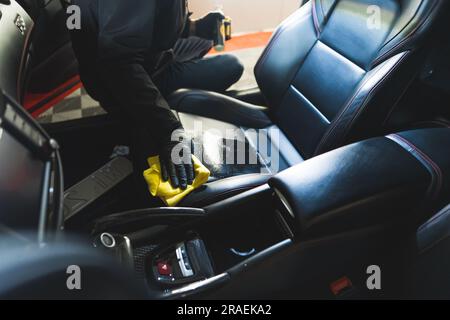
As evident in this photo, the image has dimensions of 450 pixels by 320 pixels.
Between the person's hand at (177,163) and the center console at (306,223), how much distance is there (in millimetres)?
109

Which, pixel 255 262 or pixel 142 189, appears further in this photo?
pixel 142 189

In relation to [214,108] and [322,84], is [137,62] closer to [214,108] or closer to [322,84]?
[214,108]

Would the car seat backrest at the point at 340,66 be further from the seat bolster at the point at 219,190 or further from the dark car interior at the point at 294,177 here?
the seat bolster at the point at 219,190

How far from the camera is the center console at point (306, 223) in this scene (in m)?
0.71

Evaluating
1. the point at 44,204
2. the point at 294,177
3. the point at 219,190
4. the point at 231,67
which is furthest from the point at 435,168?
the point at 231,67

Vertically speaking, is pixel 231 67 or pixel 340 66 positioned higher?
pixel 340 66

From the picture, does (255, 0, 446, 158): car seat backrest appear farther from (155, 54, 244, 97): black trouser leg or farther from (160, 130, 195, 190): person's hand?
(160, 130, 195, 190): person's hand

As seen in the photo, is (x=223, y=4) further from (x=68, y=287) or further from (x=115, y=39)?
(x=68, y=287)

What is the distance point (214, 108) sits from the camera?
4.01 feet

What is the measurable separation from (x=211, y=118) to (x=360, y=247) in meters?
0.64

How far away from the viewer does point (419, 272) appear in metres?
0.94

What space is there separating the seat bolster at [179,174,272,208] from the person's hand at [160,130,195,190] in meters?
0.04

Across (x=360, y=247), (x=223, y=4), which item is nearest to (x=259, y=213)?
(x=360, y=247)

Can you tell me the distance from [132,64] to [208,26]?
1.33ft
